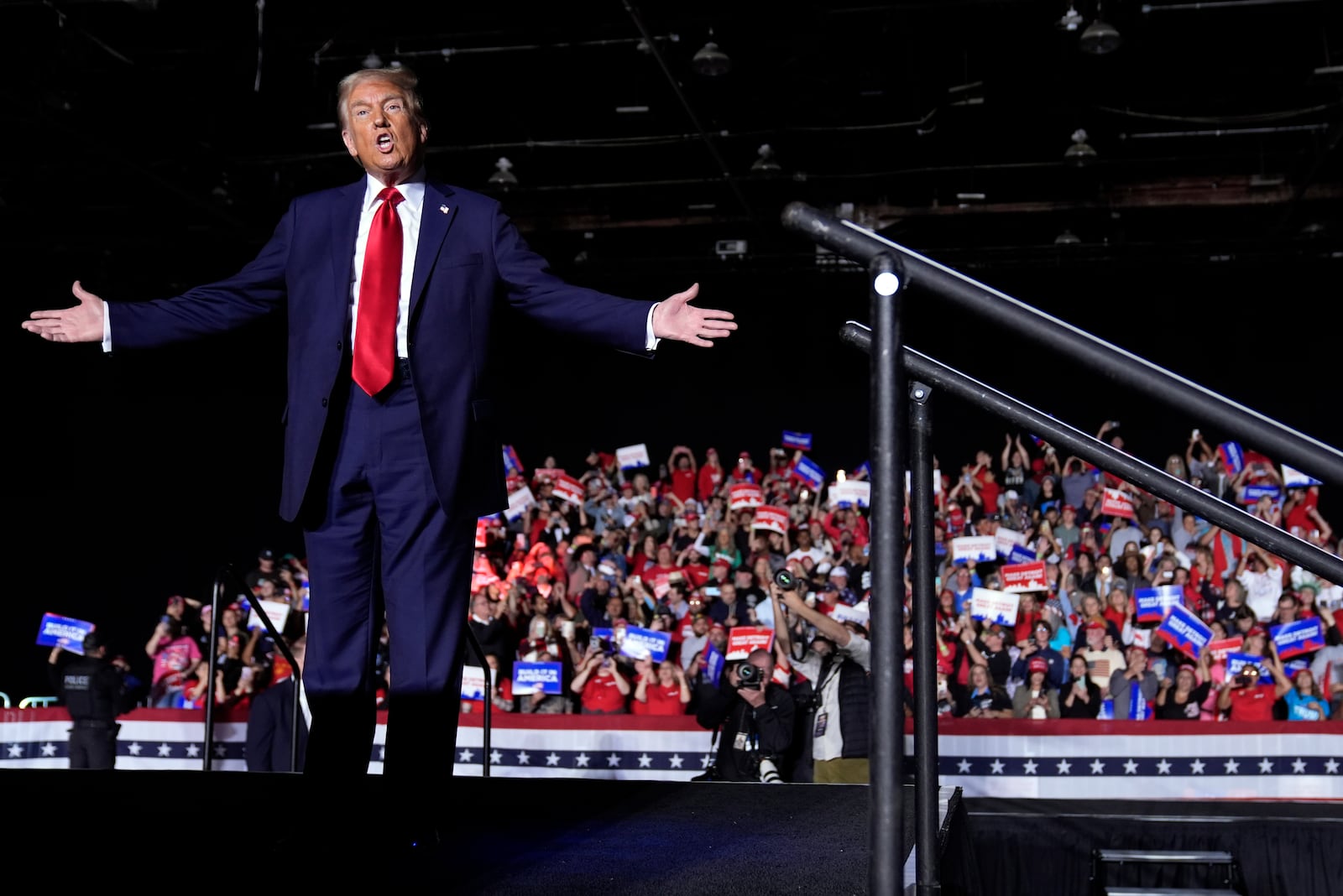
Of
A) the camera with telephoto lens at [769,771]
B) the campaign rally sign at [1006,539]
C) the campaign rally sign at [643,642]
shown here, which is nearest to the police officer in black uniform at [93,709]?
the campaign rally sign at [643,642]

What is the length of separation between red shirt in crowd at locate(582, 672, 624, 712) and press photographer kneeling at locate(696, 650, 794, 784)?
6.68ft

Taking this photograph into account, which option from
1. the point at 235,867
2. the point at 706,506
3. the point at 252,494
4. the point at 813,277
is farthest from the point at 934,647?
the point at 252,494

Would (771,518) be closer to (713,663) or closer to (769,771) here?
(713,663)

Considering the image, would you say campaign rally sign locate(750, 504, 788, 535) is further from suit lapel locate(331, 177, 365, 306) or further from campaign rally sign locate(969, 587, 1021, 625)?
suit lapel locate(331, 177, 365, 306)

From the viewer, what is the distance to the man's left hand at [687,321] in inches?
90.2

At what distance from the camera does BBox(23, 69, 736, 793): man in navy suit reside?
8.17 feet

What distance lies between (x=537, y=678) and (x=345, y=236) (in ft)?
24.2

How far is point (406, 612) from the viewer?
250 cm

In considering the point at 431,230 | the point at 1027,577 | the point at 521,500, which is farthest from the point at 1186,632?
the point at 431,230

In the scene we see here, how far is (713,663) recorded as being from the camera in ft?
32.0

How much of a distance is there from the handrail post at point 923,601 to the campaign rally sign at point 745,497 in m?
10.3

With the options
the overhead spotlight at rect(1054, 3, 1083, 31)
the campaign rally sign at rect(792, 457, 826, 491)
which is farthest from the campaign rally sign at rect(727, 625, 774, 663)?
the campaign rally sign at rect(792, 457, 826, 491)

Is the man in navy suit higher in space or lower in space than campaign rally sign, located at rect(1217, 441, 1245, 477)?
lower

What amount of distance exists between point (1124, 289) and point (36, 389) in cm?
1386
